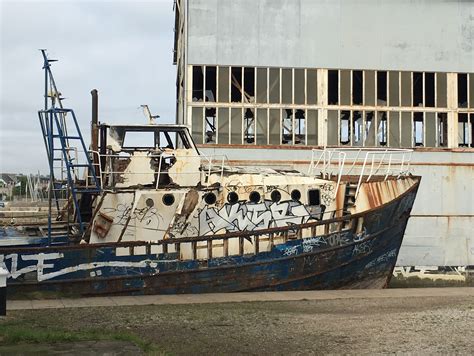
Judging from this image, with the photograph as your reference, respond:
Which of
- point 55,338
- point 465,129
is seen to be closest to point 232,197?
point 55,338

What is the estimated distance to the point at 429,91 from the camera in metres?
25.4

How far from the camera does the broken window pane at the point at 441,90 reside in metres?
25.1

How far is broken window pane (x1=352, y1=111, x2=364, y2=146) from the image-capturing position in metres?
25.2

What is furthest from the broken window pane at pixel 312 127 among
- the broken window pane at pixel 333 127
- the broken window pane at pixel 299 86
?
the broken window pane at pixel 299 86

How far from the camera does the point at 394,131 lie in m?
25.0

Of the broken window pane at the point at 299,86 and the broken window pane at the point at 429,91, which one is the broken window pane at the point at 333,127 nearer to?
the broken window pane at the point at 299,86

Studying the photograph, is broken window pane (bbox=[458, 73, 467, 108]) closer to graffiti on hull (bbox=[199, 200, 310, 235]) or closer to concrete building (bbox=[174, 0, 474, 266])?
concrete building (bbox=[174, 0, 474, 266])

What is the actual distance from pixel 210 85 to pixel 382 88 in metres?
6.93

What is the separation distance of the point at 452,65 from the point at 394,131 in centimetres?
349

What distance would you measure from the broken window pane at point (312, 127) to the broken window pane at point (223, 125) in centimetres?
318

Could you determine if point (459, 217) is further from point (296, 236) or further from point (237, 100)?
point (296, 236)

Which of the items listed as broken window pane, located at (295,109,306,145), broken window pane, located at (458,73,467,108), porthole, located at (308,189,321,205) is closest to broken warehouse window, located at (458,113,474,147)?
broken window pane, located at (458,73,467,108)

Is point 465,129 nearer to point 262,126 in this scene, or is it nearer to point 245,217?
point 262,126

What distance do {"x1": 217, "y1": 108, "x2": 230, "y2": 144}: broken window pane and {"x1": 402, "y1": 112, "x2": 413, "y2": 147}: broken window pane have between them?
6981 millimetres
